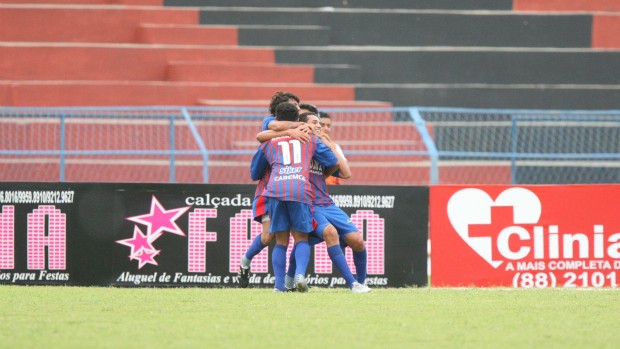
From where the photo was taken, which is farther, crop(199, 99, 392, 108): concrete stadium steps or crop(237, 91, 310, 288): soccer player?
crop(199, 99, 392, 108): concrete stadium steps

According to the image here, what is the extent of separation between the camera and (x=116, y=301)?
9742mm

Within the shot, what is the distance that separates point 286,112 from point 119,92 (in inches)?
360

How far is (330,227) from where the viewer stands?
10492 mm

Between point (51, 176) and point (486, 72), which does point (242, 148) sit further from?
point (486, 72)

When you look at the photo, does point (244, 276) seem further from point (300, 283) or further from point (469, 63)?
point (469, 63)

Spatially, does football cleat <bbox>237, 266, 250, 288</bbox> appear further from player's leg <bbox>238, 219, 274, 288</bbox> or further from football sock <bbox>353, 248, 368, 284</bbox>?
football sock <bbox>353, 248, 368, 284</bbox>

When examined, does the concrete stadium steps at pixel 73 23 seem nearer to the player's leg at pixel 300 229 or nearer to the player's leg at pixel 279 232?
the player's leg at pixel 279 232

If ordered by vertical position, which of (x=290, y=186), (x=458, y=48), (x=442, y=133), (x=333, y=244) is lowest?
(x=333, y=244)

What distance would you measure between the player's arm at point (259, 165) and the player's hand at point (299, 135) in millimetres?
326

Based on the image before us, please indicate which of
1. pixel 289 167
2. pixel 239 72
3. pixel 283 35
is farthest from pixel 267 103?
pixel 289 167

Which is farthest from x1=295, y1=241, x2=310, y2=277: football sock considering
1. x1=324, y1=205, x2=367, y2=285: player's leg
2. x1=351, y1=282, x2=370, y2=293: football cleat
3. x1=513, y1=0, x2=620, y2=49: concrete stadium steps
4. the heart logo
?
x1=513, y1=0, x2=620, y2=49: concrete stadium steps

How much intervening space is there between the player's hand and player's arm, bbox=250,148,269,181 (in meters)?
0.33

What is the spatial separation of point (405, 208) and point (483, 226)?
0.83 m

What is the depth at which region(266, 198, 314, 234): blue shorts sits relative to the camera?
10.3m
